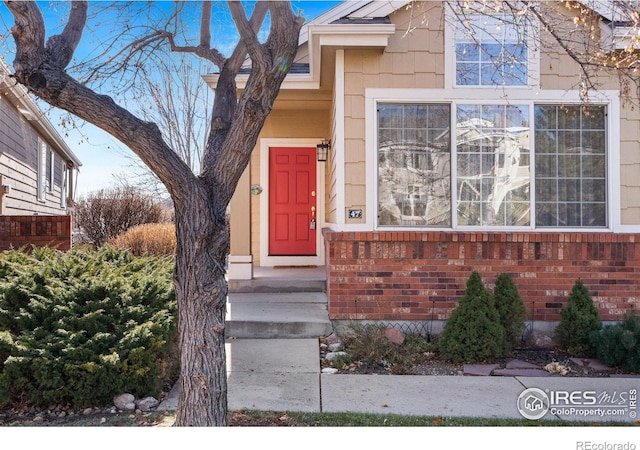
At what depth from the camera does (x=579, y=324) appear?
5.33m

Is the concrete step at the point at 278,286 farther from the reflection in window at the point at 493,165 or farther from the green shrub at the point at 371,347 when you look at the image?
the reflection in window at the point at 493,165

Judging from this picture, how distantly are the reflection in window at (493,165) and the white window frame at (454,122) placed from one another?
2.7 inches

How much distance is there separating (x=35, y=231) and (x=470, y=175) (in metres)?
6.32

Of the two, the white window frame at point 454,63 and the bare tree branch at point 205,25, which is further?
the white window frame at point 454,63

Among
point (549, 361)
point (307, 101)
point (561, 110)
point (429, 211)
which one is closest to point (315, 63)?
point (307, 101)

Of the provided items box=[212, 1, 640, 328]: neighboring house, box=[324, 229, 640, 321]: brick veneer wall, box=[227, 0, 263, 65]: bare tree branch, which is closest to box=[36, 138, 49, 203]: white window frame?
box=[212, 1, 640, 328]: neighboring house

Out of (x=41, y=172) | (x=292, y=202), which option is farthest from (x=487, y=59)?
(x=41, y=172)

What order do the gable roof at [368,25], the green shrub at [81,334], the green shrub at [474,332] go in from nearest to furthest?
the green shrub at [81,334] → the green shrub at [474,332] → the gable roof at [368,25]

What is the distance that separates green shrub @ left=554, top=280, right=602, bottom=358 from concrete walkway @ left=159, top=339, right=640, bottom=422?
59 cm

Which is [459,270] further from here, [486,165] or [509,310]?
[486,165]

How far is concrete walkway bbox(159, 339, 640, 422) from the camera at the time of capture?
405 cm

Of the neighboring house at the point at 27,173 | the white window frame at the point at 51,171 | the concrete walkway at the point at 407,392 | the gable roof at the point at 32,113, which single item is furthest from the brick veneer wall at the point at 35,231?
the white window frame at the point at 51,171

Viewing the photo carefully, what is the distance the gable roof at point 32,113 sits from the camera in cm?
888

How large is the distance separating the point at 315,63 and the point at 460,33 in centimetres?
175
